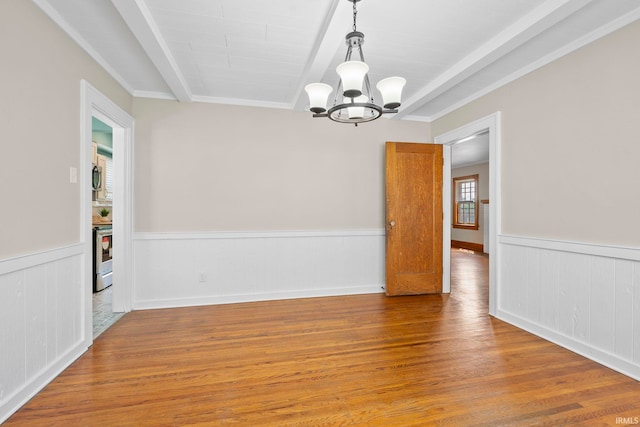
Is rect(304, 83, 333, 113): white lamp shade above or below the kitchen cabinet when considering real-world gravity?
above

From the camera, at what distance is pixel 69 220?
A: 2.30 m

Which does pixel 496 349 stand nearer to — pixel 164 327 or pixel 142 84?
pixel 164 327

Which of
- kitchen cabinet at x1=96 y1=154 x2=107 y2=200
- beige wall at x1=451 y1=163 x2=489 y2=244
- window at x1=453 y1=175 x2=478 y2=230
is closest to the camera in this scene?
kitchen cabinet at x1=96 y1=154 x2=107 y2=200

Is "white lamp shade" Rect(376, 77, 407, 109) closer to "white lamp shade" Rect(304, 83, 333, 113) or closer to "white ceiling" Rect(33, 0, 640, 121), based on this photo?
"white lamp shade" Rect(304, 83, 333, 113)

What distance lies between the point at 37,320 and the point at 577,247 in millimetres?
3833

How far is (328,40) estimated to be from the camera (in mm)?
2334

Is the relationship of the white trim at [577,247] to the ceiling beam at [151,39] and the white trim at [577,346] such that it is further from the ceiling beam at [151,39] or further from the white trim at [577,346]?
the ceiling beam at [151,39]

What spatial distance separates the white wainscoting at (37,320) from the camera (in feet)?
5.60

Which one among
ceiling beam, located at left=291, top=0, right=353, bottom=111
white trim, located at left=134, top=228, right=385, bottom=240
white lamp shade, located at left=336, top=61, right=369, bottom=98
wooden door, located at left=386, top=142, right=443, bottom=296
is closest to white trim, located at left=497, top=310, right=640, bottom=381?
wooden door, located at left=386, top=142, right=443, bottom=296

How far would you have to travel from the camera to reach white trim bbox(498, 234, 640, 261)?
7.01 feet

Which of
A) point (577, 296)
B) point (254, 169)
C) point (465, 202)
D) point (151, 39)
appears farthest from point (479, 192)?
point (151, 39)

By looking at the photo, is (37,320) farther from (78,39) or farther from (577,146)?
(577,146)

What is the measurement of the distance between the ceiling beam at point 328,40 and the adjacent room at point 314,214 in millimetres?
23

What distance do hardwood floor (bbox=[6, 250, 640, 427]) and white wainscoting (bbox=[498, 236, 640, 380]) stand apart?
126 mm
